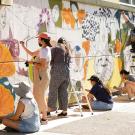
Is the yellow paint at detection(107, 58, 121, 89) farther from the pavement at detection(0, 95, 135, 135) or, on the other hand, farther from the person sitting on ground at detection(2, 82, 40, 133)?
the person sitting on ground at detection(2, 82, 40, 133)

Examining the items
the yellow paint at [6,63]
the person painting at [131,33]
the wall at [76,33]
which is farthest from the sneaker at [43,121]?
the person painting at [131,33]

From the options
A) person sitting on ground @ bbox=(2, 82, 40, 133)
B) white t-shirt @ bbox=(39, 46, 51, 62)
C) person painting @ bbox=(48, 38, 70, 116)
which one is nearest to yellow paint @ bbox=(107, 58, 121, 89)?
person painting @ bbox=(48, 38, 70, 116)

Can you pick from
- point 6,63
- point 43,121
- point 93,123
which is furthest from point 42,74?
point 93,123

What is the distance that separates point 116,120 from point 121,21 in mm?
5787

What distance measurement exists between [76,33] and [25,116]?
4311 millimetres

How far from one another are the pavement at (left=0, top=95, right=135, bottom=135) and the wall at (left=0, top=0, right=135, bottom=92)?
1.28m

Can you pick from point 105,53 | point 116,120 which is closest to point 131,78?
point 105,53

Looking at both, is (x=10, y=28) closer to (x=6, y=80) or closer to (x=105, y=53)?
(x=6, y=80)

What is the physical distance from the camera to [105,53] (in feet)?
44.0

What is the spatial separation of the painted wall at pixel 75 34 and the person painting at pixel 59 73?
0.65 m

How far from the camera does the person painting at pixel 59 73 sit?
9383 millimetres

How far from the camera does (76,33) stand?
38.6 feet

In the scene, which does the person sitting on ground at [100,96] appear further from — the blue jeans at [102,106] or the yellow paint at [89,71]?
the yellow paint at [89,71]

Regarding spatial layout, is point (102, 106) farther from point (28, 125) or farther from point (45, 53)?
point (28, 125)
